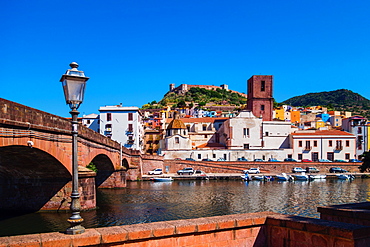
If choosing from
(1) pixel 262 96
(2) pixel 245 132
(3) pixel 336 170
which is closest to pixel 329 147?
(3) pixel 336 170

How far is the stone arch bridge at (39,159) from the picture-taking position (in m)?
14.5

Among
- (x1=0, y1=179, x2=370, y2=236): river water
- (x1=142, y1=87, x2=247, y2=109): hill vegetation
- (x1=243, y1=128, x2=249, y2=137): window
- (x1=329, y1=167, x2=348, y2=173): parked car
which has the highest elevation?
(x1=142, y1=87, x2=247, y2=109): hill vegetation

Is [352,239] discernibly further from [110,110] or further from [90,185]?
[110,110]

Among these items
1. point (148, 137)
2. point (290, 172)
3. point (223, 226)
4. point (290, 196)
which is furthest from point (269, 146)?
point (223, 226)

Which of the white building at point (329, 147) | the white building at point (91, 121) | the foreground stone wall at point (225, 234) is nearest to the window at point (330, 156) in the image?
the white building at point (329, 147)

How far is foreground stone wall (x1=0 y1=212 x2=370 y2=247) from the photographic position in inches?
253

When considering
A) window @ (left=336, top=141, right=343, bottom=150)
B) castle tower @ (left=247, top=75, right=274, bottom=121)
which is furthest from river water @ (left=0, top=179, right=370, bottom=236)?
castle tower @ (left=247, top=75, right=274, bottom=121)

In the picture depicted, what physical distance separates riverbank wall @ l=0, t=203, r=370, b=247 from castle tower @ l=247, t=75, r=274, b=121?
6691cm

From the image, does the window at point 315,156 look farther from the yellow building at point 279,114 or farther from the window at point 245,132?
the yellow building at point 279,114

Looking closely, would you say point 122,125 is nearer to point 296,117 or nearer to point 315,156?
point 315,156

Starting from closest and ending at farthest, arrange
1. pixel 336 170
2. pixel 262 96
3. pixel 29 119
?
1. pixel 29 119
2. pixel 336 170
3. pixel 262 96

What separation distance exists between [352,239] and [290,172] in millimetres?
55825

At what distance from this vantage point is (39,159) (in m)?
18.1

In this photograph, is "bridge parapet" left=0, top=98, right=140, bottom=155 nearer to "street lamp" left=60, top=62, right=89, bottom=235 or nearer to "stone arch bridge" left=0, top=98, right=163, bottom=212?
"stone arch bridge" left=0, top=98, right=163, bottom=212
